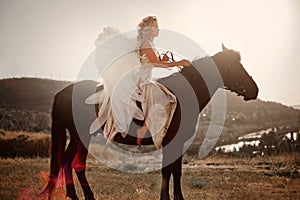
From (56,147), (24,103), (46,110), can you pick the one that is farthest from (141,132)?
(24,103)

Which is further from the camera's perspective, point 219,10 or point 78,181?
point 219,10

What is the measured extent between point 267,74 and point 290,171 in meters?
0.87

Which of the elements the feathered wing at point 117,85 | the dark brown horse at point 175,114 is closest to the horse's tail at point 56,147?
the dark brown horse at point 175,114

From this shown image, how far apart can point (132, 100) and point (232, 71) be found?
77 centimetres

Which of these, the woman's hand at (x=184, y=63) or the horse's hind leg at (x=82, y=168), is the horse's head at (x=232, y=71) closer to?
the woman's hand at (x=184, y=63)

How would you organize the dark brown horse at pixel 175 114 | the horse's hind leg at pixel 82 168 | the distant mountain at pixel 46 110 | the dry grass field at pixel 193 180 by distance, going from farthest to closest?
the distant mountain at pixel 46 110
the dry grass field at pixel 193 180
the horse's hind leg at pixel 82 168
the dark brown horse at pixel 175 114

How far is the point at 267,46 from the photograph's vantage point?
4.23 metres

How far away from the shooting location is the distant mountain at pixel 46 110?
4.10 meters

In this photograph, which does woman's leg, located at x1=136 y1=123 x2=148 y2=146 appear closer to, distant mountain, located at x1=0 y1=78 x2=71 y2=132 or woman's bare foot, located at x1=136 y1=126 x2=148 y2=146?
woman's bare foot, located at x1=136 y1=126 x2=148 y2=146

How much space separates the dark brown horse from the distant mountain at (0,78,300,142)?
1.59 feet

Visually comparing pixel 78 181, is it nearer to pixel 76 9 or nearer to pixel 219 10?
pixel 76 9

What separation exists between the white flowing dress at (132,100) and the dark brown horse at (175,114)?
0.08 metres

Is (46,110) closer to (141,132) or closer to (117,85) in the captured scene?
(117,85)

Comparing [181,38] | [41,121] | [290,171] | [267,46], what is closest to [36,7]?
[41,121]
